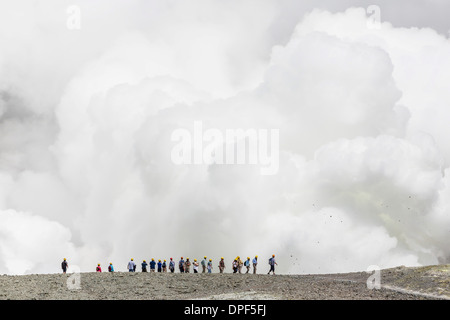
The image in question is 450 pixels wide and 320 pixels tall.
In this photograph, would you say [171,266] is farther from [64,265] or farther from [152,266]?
[64,265]

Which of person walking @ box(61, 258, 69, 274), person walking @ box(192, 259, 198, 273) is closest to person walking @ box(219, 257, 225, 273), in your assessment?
person walking @ box(192, 259, 198, 273)

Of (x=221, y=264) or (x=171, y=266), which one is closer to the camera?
(x=171, y=266)

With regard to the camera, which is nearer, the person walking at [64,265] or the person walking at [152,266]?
the person walking at [64,265]

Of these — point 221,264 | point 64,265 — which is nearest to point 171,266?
point 221,264

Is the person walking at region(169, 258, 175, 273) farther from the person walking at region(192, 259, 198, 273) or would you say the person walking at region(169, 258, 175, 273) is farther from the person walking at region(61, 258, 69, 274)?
the person walking at region(61, 258, 69, 274)

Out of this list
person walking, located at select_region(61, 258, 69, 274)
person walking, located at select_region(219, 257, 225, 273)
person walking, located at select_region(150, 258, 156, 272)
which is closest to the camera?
person walking, located at select_region(61, 258, 69, 274)

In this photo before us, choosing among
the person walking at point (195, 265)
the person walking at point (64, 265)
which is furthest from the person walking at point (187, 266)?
the person walking at point (64, 265)

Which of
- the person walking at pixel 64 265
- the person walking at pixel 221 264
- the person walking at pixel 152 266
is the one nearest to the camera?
the person walking at pixel 64 265

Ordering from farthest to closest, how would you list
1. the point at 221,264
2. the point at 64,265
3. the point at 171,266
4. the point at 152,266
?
the point at 221,264 → the point at 171,266 → the point at 152,266 → the point at 64,265

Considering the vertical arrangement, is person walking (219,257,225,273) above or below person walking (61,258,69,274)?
above

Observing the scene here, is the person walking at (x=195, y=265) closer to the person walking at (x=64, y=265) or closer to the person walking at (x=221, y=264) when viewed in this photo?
the person walking at (x=221, y=264)

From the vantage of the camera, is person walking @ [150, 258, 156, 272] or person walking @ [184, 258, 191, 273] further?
person walking @ [184, 258, 191, 273]

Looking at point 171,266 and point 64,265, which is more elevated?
point 171,266
